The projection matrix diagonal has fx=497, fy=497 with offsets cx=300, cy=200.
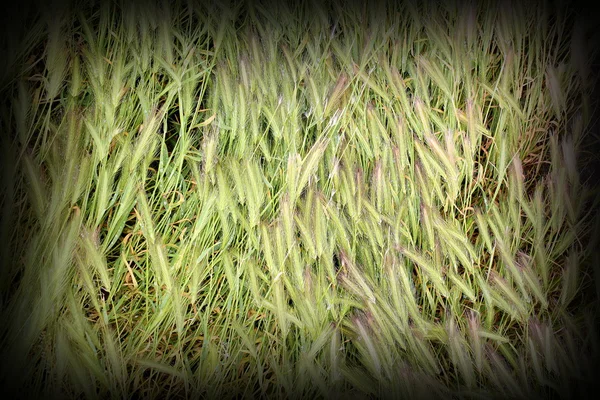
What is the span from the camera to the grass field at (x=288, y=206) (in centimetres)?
84

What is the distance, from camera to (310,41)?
2.97 ft

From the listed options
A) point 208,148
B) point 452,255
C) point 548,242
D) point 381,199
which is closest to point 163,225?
point 208,148

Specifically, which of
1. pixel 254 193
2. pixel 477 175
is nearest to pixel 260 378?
pixel 254 193

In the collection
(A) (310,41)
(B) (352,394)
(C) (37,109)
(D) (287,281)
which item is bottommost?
(B) (352,394)

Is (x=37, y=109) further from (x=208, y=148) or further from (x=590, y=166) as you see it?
(x=590, y=166)

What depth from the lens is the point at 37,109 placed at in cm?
86

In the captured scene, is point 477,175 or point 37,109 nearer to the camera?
point 37,109

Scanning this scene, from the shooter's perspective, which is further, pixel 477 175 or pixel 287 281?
pixel 477 175

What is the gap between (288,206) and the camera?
863mm

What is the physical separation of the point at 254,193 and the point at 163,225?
0.18 metres

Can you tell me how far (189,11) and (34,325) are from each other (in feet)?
1.94

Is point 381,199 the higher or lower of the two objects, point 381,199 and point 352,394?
the higher

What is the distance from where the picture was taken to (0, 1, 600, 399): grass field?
0.84 metres

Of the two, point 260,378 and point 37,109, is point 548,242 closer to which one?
point 260,378
